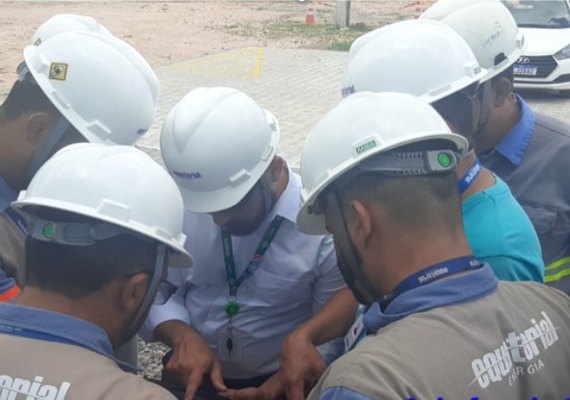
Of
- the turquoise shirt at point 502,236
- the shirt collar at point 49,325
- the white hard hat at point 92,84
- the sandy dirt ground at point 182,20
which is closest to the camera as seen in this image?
the shirt collar at point 49,325

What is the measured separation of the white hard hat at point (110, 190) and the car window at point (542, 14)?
1117cm

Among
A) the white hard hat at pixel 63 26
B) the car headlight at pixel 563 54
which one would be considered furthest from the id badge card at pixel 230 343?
the car headlight at pixel 563 54

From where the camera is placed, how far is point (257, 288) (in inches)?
108

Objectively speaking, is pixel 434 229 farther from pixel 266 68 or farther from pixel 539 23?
pixel 266 68

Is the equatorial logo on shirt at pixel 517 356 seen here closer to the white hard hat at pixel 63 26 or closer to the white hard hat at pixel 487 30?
the white hard hat at pixel 487 30

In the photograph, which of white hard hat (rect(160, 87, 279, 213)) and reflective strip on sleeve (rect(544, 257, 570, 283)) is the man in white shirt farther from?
reflective strip on sleeve (rect(544, 257, 570, 283))

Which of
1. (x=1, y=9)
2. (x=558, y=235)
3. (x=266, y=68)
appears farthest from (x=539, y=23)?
(x=1, y=9)

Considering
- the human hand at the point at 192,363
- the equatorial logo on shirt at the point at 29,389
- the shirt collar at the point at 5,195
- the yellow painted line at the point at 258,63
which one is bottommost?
the yellow painted line at the point at 258,63

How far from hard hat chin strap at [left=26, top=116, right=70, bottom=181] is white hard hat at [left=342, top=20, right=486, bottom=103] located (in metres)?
1.04

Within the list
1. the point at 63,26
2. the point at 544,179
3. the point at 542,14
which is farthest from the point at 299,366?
the point at 542,14

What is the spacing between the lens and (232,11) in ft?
89.4

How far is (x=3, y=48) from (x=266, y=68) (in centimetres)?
631

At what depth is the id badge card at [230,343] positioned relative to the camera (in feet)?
9.12

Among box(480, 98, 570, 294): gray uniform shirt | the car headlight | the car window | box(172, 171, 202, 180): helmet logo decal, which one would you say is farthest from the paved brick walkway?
box(172, 171, 202, 180): helmet logo decal
